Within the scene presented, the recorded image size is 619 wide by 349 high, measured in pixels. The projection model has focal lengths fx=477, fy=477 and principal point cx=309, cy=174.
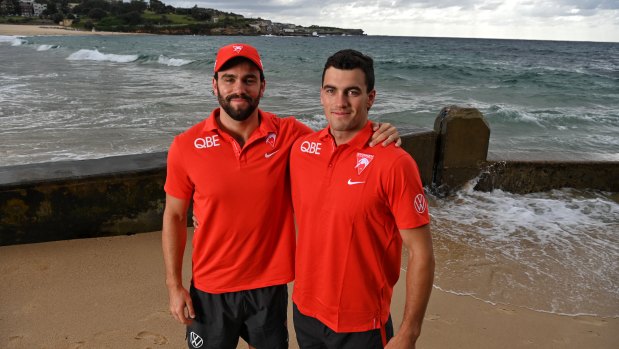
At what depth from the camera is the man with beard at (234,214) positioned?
241cm

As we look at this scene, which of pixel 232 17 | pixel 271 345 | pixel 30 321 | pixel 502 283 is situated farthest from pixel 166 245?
pixel 232 17

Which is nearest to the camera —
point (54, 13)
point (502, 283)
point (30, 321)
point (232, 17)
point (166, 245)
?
point (166, 245)

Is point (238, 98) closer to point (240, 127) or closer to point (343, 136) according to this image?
point (240, 127)

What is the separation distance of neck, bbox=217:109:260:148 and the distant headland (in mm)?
137419

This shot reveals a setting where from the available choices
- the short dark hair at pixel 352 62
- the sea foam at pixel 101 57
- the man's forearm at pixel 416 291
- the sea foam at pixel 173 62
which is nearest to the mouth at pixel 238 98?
the short dark hair at pixel 352 62

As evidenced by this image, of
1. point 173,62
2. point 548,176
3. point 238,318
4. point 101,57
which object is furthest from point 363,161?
point 101,57

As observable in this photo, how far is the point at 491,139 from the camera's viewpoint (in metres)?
13.0

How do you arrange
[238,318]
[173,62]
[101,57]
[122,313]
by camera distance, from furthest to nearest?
[101,57] < [173,62] < [122,313] < [238,318]

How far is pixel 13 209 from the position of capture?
4355mm

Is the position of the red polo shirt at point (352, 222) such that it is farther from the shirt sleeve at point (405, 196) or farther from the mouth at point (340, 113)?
the mouth at point (340, 113)

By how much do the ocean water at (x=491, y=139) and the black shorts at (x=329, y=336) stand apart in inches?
97.8

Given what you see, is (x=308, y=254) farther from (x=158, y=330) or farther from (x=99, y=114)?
(x=99, y=114)

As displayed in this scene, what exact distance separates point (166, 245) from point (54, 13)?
17567cm

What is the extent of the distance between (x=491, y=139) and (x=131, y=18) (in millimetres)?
140657
